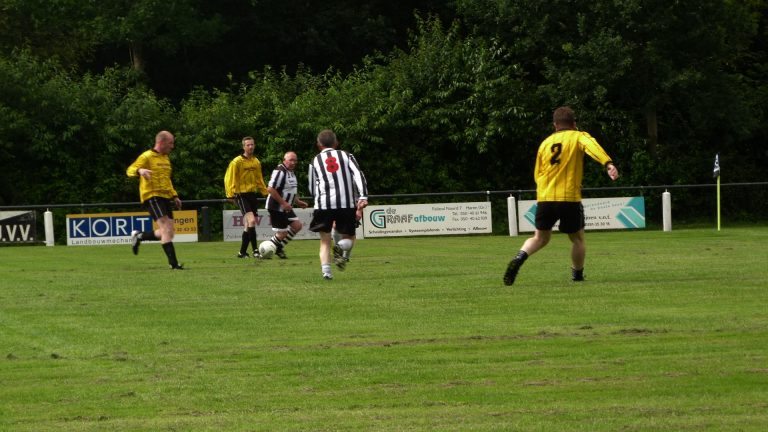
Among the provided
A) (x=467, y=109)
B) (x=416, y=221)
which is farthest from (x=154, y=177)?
(x=467, y=109)

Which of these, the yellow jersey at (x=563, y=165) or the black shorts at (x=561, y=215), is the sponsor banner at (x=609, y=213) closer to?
the black shorts at (x=561, y=215)

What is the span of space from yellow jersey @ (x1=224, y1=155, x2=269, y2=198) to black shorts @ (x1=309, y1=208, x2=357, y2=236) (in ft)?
23.9

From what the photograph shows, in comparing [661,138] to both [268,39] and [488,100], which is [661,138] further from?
[268,39]

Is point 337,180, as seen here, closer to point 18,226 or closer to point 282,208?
point 282,208

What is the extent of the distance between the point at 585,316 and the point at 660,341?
5.88 ft

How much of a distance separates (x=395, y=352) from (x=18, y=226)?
99.2ft

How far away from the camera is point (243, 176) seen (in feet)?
77.9

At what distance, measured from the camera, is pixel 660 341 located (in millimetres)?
9477

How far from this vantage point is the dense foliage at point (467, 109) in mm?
42031

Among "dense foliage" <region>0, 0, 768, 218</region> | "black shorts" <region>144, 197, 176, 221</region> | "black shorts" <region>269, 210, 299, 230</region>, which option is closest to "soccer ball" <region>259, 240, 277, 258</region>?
"black shorts" <region>269, 210, 299, 230</region>

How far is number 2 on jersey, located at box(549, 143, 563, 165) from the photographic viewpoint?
14398 millimetres

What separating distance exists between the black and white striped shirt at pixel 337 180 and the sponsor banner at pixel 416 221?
68.6 ft

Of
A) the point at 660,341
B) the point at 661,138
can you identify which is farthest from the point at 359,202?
the point at 661,138

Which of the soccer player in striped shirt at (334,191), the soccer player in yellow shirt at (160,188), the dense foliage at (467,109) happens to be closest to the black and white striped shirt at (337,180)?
the soccer player in striped shirt at (334,191)
